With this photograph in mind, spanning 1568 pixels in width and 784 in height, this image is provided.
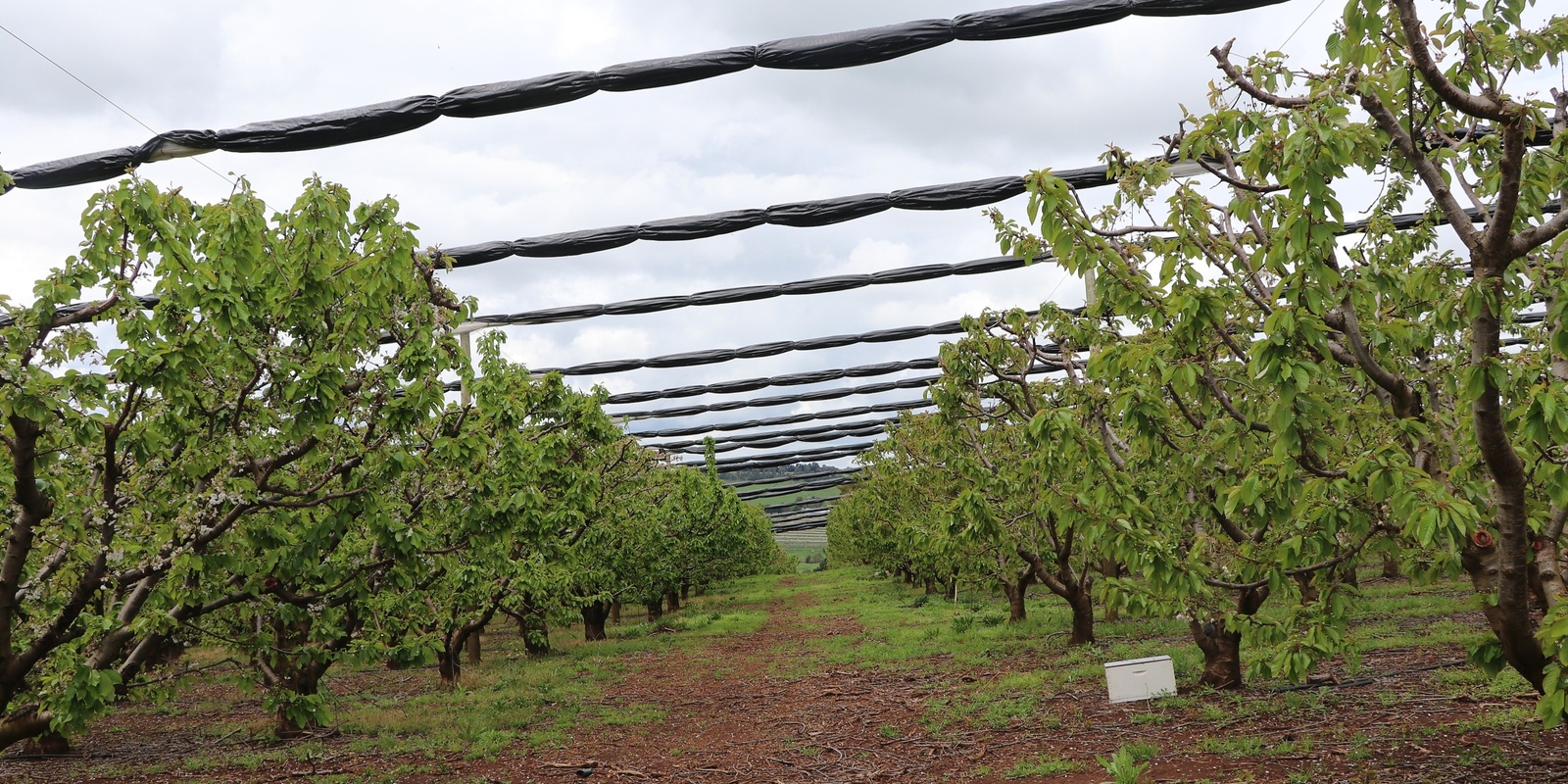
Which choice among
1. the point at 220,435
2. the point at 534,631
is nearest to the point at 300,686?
the point at 220,435

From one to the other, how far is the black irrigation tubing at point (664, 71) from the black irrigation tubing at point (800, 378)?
10.3 m

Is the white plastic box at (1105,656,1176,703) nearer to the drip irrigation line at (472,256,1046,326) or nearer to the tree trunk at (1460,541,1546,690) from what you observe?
the drip irrigation line at (472,256,1046,326)

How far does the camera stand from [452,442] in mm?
6371

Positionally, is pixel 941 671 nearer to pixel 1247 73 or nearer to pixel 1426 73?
pixel 1247 73

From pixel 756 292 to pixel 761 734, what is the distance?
15.7ft

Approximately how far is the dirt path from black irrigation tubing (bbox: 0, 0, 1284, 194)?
5.19 meters

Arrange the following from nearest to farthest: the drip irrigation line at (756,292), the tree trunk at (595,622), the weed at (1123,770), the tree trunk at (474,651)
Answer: the weed at (1123,770)
the drip irrigation line at (756,292)
the tree trunk at (474,651)
the tree trunk at (595,622)

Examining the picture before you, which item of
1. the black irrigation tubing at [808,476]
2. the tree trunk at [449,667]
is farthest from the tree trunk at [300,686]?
the black irrigation tubing at [808,476]

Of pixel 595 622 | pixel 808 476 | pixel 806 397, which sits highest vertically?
pixel 806 397

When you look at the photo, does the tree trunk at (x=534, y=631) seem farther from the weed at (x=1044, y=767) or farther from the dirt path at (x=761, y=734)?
the weed at (x=1044, y=767)

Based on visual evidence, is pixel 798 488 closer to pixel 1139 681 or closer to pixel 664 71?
pixel 1139 681

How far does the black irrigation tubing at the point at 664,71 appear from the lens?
5.31 metres

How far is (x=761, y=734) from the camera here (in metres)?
9.76

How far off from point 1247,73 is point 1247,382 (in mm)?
1686
